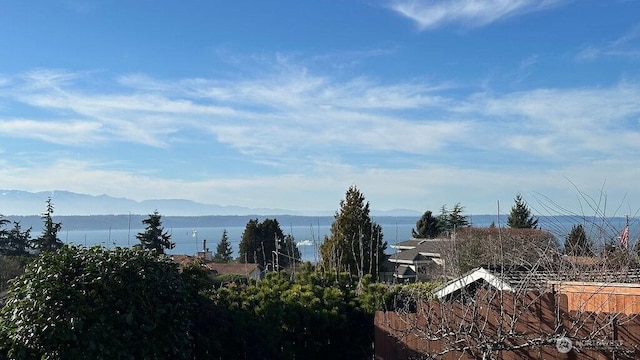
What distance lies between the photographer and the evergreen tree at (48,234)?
3045cm

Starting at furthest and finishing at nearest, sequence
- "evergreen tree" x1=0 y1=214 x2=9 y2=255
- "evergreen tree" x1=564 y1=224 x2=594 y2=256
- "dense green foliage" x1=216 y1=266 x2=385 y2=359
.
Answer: "evergreen tree" x1=0 y1=214 x2=9 y2=255 < "evergreen tree" x1=564 y1=224 x2=594 y2=256 < "dense green foliage" x1=216 y1=266 x2=385 y2=359

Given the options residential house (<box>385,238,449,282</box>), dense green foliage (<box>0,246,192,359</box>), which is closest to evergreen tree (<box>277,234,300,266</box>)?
residential house (<box>385,238,449,282</box>)

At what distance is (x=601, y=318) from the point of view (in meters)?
6.82

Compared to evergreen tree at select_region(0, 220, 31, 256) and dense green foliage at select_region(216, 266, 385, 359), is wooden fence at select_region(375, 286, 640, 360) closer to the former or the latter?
dense green foliage at select_region(216, 266, 385, 359)

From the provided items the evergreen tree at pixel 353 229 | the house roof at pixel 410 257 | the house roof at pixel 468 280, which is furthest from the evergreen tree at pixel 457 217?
the house roof at pixel 468 280

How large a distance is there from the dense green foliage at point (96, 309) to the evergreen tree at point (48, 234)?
24842 millimetres

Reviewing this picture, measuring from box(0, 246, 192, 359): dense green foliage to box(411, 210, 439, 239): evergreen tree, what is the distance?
41.7 metres

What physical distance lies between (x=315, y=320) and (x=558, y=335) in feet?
10.7

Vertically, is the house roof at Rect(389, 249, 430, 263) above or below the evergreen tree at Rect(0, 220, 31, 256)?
below

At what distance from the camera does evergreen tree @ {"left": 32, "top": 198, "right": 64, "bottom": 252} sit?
99.9ft

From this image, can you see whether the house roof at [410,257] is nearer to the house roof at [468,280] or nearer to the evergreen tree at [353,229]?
the evergreen tree at [353,229]

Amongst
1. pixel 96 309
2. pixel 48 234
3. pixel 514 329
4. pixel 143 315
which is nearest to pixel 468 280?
pixel 514 329

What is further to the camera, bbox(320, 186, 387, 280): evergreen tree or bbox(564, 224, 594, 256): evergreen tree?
bbox(320, 186, 387, 280): evergreen tree

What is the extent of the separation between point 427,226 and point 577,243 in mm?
39691
